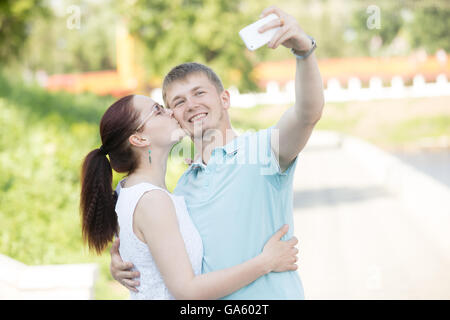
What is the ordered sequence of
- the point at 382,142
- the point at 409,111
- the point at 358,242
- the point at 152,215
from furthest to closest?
the point at 409,111 → the point at 382,142 → the point at 358,242 → the point at 152,215

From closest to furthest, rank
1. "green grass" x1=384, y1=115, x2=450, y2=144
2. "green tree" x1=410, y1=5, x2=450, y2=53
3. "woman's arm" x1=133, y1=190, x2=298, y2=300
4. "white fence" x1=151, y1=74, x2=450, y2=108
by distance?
"woman's arm" x1=133, y1=190, x2=298, y2=300 → "green grass" x1=384, y1=115, x2=450, y2=144 → "white fence" x1=151, y1=74, x2=450, y2=108 → "green tree" x1=410, y1=5, x2=450, y2=53

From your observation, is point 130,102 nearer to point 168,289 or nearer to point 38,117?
point 168,289

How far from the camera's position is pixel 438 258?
22.3 feet

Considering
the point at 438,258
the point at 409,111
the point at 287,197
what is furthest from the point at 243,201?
the point at 409,111

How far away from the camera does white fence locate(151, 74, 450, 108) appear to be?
114ft

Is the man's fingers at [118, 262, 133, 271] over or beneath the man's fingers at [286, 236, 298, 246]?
beneath

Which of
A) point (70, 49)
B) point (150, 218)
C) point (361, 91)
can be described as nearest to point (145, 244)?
point (150, 218)

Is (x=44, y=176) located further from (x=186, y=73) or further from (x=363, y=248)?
(x=186, y=73)

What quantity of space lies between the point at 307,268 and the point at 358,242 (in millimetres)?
1486

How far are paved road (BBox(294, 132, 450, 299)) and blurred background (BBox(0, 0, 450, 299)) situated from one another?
3cm

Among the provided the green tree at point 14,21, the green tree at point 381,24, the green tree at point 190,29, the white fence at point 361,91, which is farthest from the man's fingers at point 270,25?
the green tree at point 381,24

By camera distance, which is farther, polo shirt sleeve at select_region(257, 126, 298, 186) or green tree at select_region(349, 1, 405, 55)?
green tree at select_region(349, 1, 405, 55)

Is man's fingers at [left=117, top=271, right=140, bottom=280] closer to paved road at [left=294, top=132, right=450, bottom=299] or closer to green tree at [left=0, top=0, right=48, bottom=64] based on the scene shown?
paved road at [left=294, top=132, right=450, bottom=299]

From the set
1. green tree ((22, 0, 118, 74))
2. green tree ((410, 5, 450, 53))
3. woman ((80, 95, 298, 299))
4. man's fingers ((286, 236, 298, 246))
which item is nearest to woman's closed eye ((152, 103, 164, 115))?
woman ((80, 95, 298, 299))
